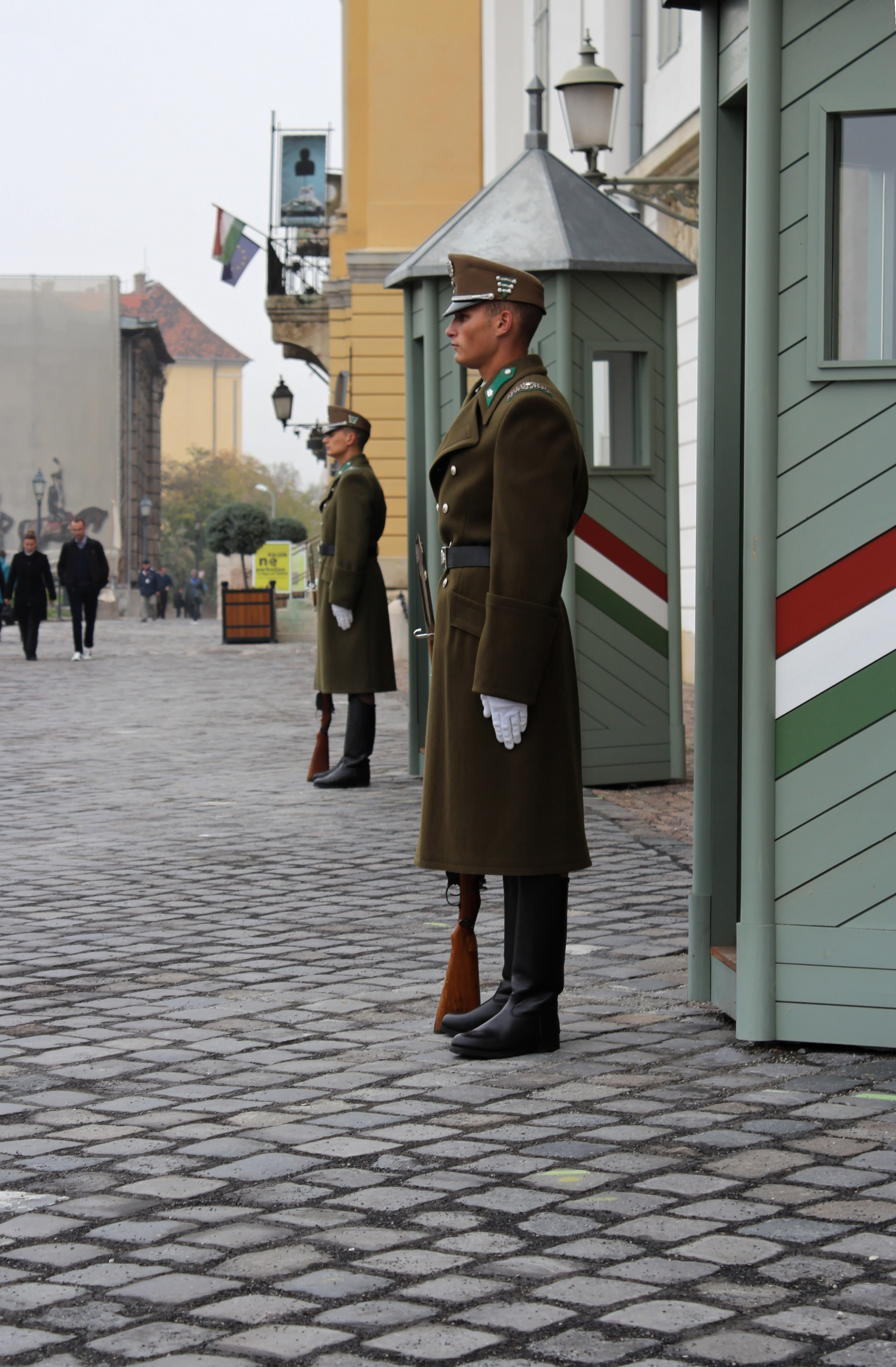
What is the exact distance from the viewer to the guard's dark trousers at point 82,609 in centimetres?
2412

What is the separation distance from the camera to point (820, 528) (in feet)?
14.5

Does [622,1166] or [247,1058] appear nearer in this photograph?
Result: [622,1166]

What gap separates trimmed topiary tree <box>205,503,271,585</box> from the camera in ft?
124

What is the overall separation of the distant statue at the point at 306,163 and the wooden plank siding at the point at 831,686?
3630cm

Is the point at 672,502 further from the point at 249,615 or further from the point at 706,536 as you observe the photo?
the point at 249,615

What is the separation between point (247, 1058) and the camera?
14.9 feet

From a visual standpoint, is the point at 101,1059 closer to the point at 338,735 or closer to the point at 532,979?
the point at 532,979

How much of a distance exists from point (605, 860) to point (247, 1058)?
10.7 ft

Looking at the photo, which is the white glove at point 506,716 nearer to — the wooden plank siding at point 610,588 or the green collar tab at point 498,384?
the green collar tab at point 498,384

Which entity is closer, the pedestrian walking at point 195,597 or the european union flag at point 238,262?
the european union flag at point 238,262

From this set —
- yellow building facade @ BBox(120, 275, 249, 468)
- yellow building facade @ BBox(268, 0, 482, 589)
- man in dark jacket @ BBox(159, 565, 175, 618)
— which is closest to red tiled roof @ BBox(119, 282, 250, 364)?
yellow building facade @ BBox(120, 275, 249, 468)

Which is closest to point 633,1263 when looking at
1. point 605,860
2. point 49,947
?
point 49,947

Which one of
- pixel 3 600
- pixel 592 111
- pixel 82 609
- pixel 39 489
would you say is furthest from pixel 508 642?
pixel 39 489

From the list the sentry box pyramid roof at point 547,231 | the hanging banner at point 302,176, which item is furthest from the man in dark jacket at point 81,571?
the hanging banner at point 302,176
